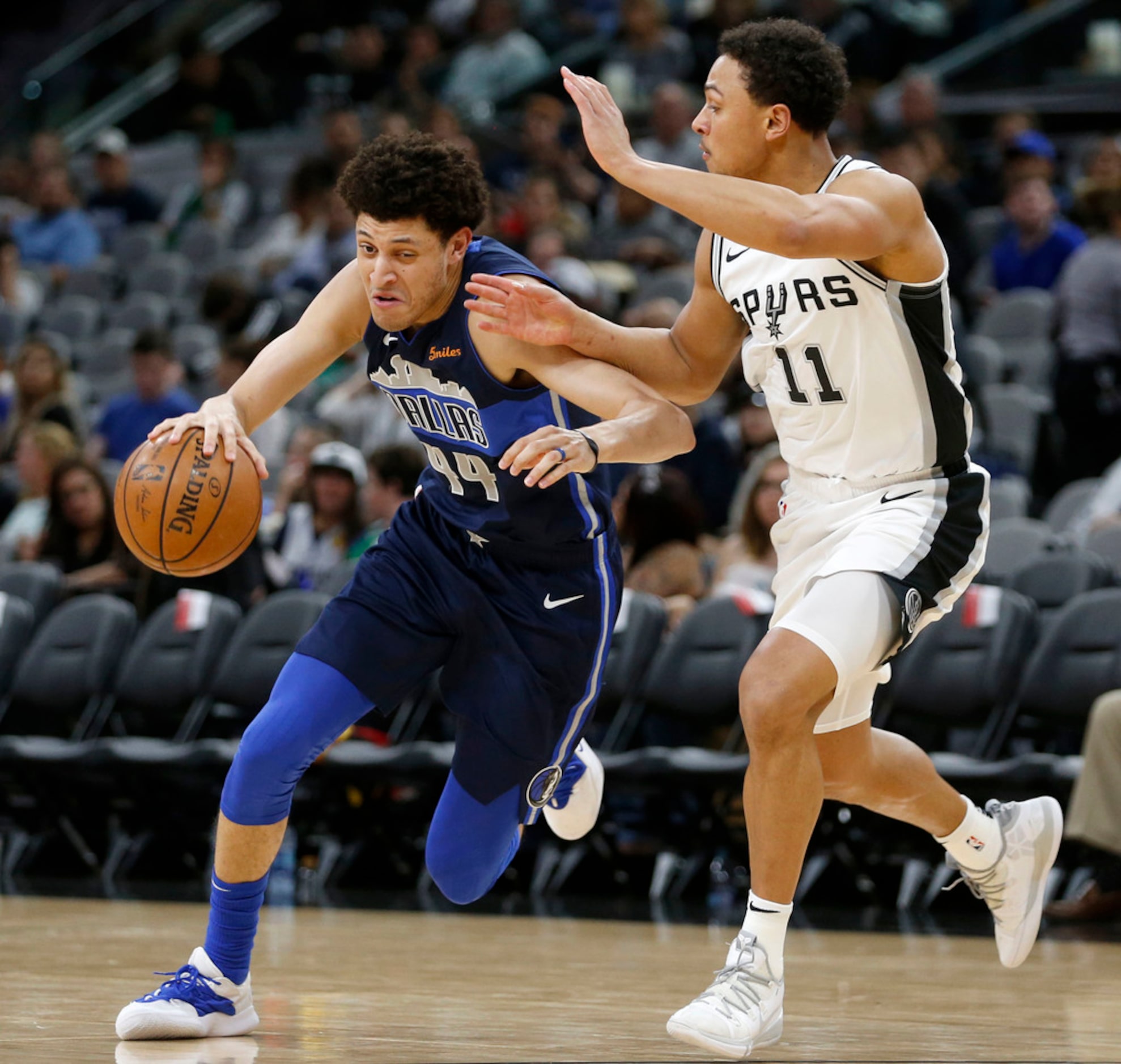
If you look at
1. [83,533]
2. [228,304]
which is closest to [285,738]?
[83,533]

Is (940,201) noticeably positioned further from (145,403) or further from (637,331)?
(637,331)

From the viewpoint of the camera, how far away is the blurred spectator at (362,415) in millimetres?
9680

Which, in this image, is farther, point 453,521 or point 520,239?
point 520,239

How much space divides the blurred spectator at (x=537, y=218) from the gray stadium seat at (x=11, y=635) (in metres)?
4.02

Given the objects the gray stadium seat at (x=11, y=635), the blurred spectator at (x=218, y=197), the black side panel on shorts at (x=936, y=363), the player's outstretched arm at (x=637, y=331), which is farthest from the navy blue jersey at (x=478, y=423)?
the blurred spectator at (x=218, y=197)

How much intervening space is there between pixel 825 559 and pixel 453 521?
2.80ft

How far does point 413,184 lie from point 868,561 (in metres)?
1.20

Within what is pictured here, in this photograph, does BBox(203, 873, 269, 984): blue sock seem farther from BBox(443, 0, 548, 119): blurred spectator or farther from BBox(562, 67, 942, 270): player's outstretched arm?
BBox(443, 0, 548, 119): blurred spectator

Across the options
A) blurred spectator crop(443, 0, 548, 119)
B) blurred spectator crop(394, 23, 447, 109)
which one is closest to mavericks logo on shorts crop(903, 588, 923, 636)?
blurred spectator crop(443, 0, 548, 119)

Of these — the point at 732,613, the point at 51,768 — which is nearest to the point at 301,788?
the point at 51,768

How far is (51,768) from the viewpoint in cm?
794

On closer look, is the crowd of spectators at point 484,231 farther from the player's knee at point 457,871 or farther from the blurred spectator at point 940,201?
the player's knee at point 457,871

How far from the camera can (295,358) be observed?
13.2 feet

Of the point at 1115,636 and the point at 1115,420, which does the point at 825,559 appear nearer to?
the point at 1115,636
